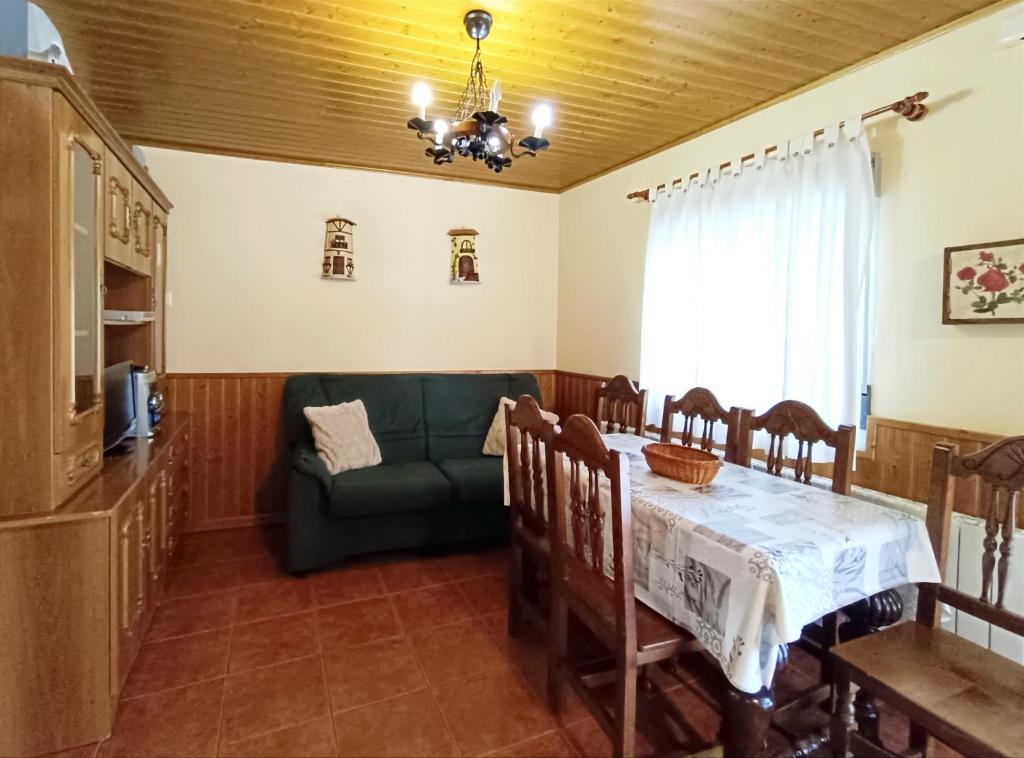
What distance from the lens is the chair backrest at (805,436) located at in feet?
6.29

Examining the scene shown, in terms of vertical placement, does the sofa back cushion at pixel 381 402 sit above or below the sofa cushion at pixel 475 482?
above

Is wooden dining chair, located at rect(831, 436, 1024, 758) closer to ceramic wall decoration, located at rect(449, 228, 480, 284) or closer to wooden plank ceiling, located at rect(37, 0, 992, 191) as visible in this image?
wooden plank ceiling, located at rect(37, 0, 992, 191)

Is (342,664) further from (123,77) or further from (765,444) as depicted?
(123,77)

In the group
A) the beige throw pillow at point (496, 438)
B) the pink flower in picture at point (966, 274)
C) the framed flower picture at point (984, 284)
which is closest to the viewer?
the framed flower picture at point (984, 284)

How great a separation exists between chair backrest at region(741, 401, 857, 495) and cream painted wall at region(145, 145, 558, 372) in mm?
2494

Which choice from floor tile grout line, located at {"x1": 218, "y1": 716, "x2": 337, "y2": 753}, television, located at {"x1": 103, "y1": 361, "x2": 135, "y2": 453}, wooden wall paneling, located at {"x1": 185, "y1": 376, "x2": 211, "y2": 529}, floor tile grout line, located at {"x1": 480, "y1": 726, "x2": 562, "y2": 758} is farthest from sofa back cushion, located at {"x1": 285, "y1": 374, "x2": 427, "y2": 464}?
floor tile grout line, located at {"x1": 480, "y1": 726, "x2": 562, "y2": 758}

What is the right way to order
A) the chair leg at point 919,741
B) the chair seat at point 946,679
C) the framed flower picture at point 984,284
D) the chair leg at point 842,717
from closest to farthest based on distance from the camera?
the chair seat at point 946,679, the chair leg at point 842,717, the chair leg at point 919,741, the framed flower picture at point 984,284

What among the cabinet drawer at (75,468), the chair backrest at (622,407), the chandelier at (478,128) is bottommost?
the cabinet drawer at (75,468)

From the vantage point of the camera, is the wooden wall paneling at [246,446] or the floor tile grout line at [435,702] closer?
the floor tile grout line at [435,702]

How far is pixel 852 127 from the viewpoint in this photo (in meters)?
2.29

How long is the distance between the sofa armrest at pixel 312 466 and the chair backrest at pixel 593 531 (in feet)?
5.08

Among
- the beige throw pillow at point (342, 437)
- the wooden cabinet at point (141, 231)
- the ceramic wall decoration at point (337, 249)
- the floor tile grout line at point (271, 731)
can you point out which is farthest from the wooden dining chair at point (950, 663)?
the ceramic wall decoration at point (337, 249)

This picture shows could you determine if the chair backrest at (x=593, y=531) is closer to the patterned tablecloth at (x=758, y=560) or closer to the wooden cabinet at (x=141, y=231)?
the patterned tablecloth at (x=758, y=560)

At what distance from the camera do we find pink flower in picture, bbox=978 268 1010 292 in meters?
1.89
